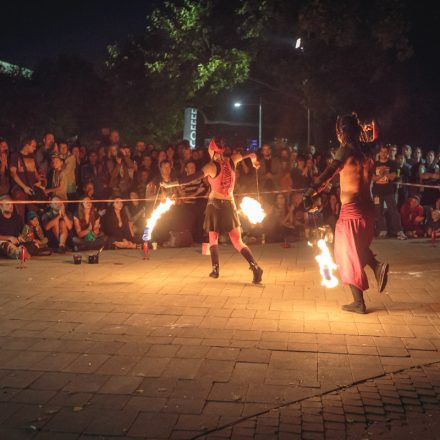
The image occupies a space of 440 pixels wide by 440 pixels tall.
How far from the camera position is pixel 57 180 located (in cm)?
1248

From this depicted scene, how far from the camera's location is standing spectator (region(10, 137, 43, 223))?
11898mm

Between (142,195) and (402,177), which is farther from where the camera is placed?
(402,177)

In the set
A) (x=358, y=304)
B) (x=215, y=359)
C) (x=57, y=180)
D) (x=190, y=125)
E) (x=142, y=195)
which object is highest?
(x=190, y=125)

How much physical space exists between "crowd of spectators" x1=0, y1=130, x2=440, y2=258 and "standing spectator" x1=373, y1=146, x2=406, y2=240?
2 cm

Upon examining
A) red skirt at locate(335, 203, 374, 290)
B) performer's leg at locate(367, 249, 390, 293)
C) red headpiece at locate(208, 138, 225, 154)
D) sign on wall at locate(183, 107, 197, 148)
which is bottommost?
performer's leg at locate(367, 249, 390, 293)

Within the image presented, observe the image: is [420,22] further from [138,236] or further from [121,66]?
[121,66]

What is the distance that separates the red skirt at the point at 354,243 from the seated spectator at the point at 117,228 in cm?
641

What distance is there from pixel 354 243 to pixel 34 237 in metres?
6.92

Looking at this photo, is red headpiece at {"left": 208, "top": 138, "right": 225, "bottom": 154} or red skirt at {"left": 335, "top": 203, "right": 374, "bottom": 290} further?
red headpiece at {"left": 208, "top": 138, "right": 225, "bottom": 154}

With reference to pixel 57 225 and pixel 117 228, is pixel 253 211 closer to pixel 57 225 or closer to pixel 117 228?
pixel 117 228

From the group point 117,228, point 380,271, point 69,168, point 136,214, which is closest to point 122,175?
point 136,214

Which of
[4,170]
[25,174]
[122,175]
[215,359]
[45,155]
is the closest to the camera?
[215,359]

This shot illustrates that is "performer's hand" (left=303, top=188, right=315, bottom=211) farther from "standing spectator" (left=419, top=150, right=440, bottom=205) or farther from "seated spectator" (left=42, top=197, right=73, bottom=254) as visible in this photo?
"standing spectator" (left=419, top=150, right=440, bottom=205)

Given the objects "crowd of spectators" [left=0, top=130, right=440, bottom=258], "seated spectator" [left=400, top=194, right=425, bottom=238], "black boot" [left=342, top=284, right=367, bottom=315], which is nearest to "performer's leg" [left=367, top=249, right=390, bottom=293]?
"black boot" [left=342, top=284, right=367, bottom=315]
